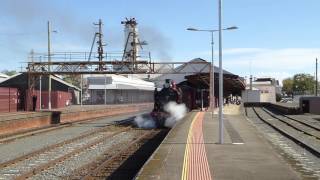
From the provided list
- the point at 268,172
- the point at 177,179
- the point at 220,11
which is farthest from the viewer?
the point at 220,11

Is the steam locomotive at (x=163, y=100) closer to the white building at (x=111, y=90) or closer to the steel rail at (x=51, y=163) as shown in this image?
the steel rail at (x=51, y=163)

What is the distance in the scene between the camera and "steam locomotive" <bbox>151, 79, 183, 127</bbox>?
37.7m

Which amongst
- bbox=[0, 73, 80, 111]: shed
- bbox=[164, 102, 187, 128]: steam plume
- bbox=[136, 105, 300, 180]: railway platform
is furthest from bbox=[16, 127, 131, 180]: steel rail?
bbox=[0, 73, 80, 111]: shed

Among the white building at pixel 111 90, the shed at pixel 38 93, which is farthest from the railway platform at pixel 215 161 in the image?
the white building at pixel 111 90

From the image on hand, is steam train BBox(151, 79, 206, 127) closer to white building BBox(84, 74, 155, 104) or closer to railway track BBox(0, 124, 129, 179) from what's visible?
railway track BBox(0, 124, 129, 179)

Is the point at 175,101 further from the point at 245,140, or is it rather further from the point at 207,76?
the point at 207,76

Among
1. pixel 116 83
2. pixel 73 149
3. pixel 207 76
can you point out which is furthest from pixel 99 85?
pixel 73 149

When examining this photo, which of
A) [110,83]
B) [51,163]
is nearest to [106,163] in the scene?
[51,163]

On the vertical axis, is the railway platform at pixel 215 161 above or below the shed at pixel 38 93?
below

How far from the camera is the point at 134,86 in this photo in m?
114

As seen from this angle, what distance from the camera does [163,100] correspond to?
3769cm

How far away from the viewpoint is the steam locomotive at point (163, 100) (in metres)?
37.7

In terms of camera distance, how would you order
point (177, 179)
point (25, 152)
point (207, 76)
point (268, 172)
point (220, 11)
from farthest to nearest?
point (207, 76)
point (25, 152)
point (220, 11)
point (268, 172)
point (177, 179)

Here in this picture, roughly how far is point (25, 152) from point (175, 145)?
20.5ft
